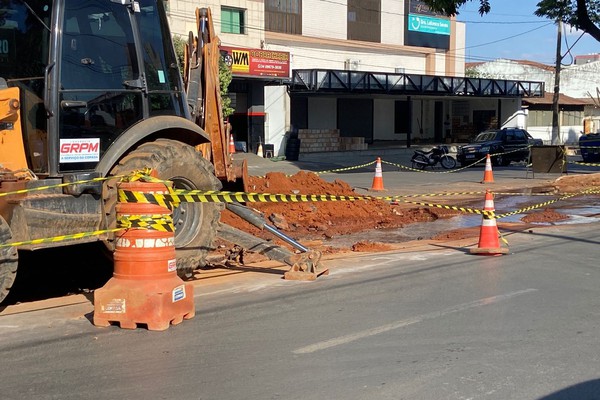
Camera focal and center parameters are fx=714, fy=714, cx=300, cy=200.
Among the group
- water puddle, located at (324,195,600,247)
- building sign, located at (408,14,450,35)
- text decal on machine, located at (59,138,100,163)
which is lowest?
water puddle, located at (324,195,600,247)

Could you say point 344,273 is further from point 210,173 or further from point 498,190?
point 498,190

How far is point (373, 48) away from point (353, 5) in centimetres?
326

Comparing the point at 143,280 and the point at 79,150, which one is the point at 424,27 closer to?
the point at 79,150

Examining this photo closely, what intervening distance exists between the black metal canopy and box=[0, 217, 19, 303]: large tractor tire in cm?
3240

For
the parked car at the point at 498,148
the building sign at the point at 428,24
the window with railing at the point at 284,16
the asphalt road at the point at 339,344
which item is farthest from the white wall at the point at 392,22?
the asphalt road at the point at 339,344

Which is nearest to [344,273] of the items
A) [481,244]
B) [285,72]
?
[481,244]

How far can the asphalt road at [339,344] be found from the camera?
5141mm

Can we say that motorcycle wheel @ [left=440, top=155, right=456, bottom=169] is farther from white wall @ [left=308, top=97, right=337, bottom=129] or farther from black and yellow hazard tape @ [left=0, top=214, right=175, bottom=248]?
black and yellow hazard tape @ [left=0, top=214, right=175, bottom=248]

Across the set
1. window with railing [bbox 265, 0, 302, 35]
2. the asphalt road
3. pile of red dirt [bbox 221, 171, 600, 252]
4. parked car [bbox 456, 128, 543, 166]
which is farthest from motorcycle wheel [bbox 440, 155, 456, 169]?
the asphalt road

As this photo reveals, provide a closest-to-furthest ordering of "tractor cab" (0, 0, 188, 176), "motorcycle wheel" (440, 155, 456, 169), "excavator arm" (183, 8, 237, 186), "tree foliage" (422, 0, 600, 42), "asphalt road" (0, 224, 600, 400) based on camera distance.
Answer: "asphalt road" (0, 224, 600, 400) → "tractor cab" (0, 0, 188, 176) → "excavator arm" (183, 8, 237, 186) → "tree foliage" (422, 0, 600, 42) → "motorcycle wheel" (440, 155, 456, 169)

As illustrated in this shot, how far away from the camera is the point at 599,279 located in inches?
354

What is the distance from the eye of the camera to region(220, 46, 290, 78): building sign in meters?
35.0

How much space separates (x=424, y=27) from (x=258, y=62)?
2058 centimetres

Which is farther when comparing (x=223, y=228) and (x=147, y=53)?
(x=223, y=228)
